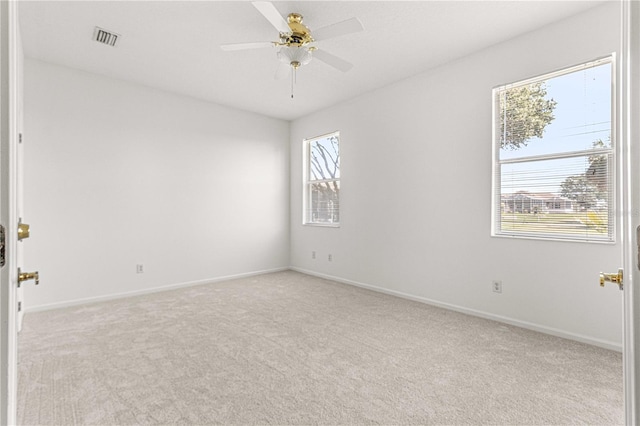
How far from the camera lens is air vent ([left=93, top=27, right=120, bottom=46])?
2.93 meters

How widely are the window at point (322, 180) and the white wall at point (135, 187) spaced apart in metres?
0.64

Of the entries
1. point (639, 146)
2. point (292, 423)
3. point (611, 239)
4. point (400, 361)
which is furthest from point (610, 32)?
point (292, 423)

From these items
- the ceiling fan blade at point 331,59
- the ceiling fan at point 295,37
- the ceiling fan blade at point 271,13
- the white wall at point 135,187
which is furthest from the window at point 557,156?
the white wall at point 135,187

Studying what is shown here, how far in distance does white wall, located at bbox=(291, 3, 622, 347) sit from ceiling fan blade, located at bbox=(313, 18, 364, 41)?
1.69 metres

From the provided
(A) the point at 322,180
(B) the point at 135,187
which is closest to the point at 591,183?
(A) the point at 322,180

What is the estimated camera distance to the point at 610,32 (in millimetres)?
2506

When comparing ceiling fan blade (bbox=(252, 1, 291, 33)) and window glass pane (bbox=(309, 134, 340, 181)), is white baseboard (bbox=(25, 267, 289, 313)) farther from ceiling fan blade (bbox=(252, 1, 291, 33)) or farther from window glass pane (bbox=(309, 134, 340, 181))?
ceiling fan blade (bbox=(252, 1, 291, 33))

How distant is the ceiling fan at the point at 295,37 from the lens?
A: 7.27ft

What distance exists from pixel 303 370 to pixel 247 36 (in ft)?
9.37

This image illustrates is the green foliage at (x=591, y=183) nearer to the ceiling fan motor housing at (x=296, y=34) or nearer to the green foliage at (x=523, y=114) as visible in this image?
the green foliage at (x=523, y=114)

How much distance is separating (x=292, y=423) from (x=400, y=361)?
98 centimetres

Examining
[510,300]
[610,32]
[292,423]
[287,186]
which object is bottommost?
[292,423]

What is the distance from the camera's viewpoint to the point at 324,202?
5.34m

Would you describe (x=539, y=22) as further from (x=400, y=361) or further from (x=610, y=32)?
(x=400, y=361)
